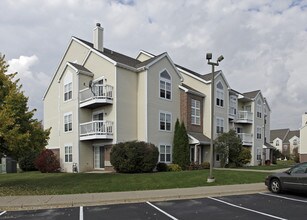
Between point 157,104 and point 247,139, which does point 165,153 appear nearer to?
point 157,104

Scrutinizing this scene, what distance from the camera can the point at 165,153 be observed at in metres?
29.9

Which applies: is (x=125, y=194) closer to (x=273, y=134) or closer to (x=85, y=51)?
(x=85, y=51)

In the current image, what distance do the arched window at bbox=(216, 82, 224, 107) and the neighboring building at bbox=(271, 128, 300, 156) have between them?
71112 mm

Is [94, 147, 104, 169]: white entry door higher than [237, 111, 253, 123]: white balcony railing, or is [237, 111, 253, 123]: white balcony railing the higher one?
[237, 111, 253, 123]: white balcony railing

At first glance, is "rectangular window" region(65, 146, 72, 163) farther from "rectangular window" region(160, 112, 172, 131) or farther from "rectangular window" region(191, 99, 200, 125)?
"rectangular window" region(191, 99, 200, 125)

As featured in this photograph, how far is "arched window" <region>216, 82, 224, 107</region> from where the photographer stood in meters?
35.9

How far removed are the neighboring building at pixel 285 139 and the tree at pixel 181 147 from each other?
78402mm

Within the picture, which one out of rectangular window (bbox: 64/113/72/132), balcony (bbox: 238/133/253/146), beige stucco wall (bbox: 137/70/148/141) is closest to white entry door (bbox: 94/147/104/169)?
rectangular window (bbox: 64/113/72/132)

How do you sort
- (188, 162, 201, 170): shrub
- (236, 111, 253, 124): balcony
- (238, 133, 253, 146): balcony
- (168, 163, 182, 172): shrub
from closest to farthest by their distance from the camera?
1. (168, 163, 182, 172): shrub
2. (188, 162, 201, 170): shrub
3. (238, 133, 253, 146): balcony
4. (236, 111, 253, 124): balcony

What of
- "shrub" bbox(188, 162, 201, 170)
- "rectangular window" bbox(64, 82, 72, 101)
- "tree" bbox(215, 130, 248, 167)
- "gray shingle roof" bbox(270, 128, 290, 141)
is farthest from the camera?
"gray shingle roof" bbox(270, 128, 290, 141)

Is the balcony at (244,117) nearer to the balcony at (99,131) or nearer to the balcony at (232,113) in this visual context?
the balcony at (232,113)

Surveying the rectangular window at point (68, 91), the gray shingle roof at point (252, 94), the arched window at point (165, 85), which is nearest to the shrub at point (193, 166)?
the arched window at point (165, 85)

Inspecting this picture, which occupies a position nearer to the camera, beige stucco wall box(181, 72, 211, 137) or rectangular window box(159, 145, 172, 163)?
rectangular window box(159, 145, 172, 163)

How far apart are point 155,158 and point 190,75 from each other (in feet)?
42.1
